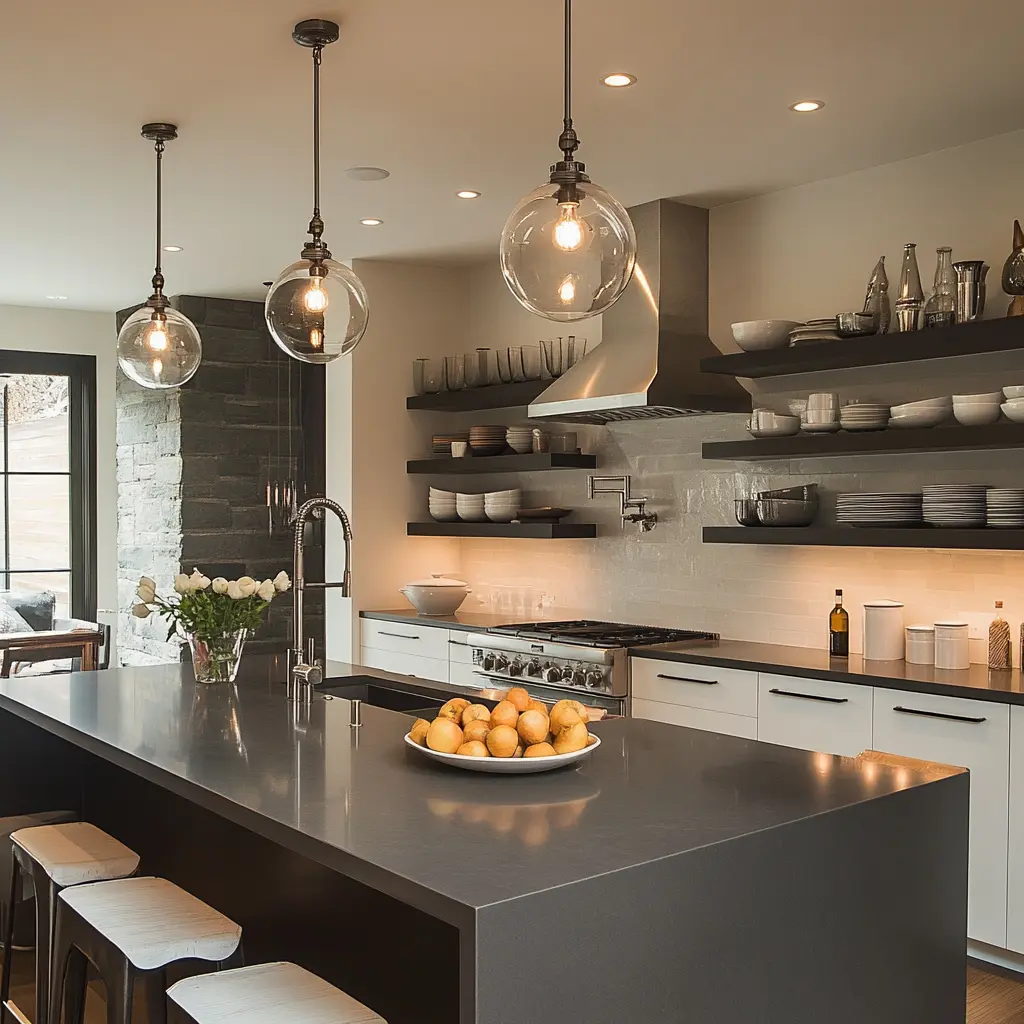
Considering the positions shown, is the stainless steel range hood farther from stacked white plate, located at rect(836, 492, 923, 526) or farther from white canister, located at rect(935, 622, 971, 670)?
white canister, located at rect(935, 622, 971, 670)

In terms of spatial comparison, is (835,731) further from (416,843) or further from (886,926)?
(416,843)

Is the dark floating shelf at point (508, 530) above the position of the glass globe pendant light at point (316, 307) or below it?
below

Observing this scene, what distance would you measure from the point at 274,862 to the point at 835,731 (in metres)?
2.11

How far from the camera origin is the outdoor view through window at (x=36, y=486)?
764cm

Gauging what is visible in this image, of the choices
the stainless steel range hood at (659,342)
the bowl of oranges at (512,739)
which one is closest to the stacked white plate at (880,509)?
the stainless steel range hood at (659,342)

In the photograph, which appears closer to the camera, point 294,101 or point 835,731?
point 294,101

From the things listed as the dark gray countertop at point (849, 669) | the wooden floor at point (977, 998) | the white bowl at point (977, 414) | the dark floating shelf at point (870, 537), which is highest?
the white bowl at point (977, 414)

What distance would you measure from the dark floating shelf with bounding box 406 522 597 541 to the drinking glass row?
0.73 metres

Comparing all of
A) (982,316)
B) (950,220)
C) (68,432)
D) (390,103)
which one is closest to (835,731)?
(982,316)

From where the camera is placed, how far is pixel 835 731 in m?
4.11

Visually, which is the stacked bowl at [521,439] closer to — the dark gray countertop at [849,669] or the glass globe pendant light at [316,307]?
the dark gray countertop at [849,669]

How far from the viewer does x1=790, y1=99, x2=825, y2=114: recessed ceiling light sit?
3.82 m

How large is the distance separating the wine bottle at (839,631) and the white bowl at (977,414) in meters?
0.86

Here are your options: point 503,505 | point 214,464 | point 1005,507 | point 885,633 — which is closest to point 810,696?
point 885,633
